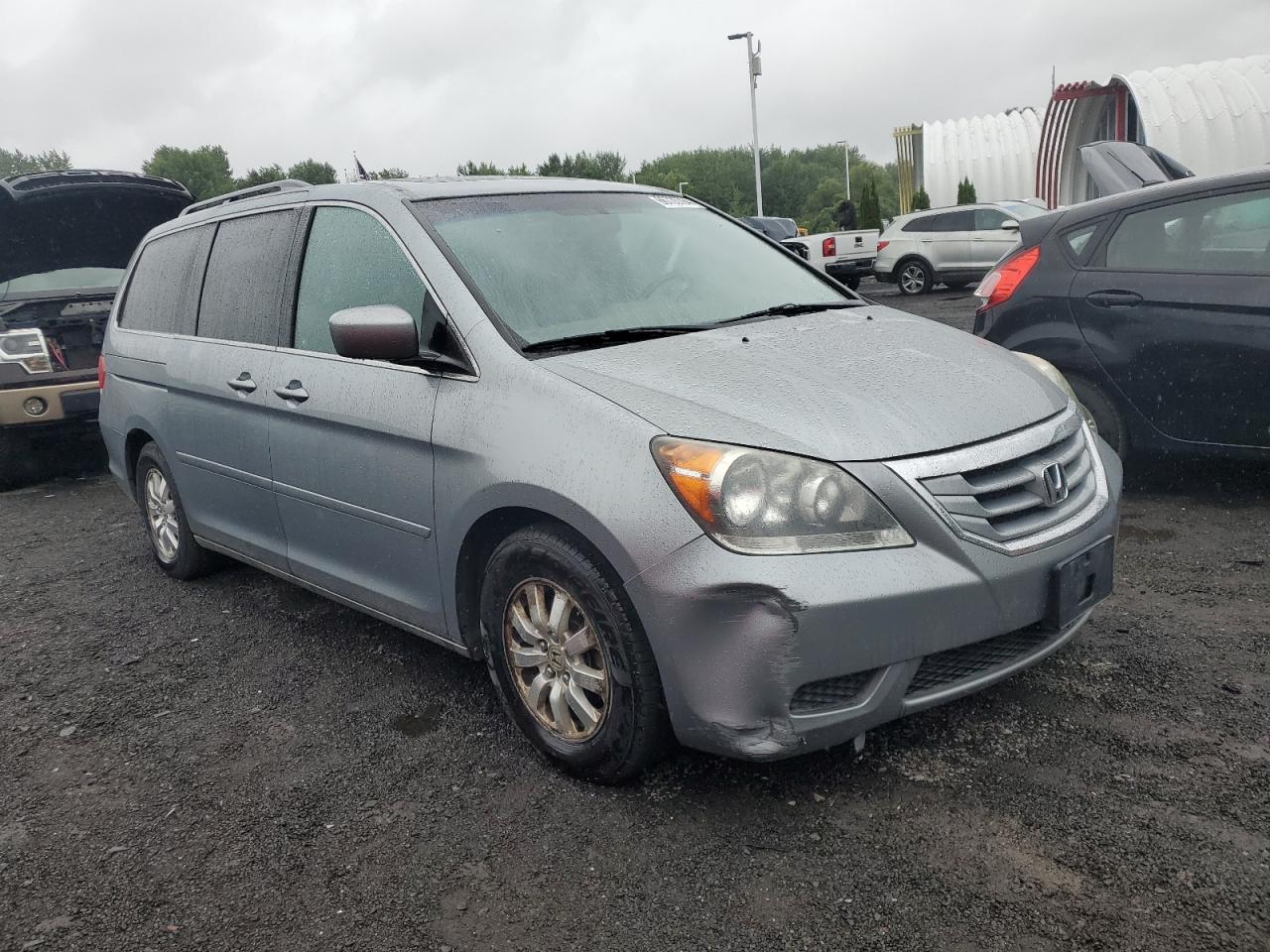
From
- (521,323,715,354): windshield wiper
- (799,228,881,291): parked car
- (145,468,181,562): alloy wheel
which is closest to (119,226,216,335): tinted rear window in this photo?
(145,468,181,562): alloy wheel

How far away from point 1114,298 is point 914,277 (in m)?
16.2

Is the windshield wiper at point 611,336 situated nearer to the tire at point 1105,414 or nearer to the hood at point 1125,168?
the tire at point 1105,414

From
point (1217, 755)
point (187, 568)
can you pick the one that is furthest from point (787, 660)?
point (187, 568)

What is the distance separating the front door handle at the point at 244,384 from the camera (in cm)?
407

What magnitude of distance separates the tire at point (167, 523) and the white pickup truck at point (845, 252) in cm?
1929

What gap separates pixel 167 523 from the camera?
5242 millimetres

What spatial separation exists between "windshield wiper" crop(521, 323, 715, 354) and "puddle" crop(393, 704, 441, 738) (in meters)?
1.26

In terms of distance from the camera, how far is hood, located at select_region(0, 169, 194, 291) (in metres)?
7.92

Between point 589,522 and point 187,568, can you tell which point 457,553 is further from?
point 187,568

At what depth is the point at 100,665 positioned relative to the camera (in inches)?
169

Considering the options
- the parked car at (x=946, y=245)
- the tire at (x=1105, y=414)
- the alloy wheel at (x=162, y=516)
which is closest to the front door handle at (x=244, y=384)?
the alloy wheel at (x=162, y=516)

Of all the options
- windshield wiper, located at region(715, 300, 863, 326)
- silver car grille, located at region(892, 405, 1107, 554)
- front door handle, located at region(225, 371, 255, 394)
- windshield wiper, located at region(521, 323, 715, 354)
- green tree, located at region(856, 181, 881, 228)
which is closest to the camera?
silver car grille, located at region(892, 405, 1107, 554)

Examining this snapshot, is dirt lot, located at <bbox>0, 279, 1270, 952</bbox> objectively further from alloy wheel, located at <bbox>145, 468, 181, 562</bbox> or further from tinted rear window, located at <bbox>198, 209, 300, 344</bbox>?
tinted rear window, located at <bbox>198, 209, 300, 344</bbox>

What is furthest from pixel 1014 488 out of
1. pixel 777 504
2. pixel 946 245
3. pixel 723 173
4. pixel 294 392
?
pixel 723 173
